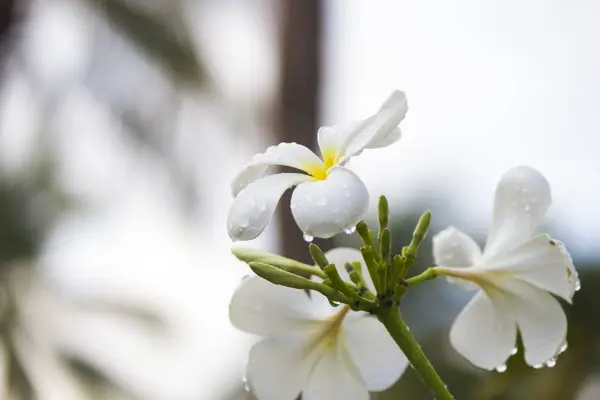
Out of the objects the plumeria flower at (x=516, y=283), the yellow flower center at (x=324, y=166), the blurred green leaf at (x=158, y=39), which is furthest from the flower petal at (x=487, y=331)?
the blurred green leaf at (x=158, y=39)

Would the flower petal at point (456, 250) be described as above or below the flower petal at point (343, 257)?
below

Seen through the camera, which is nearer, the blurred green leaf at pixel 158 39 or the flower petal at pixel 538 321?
the flower petal at pixel 538 321

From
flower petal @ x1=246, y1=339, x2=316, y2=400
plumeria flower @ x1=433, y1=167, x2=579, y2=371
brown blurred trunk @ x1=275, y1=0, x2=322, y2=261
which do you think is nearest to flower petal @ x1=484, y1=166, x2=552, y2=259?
plumeria flower @ x1=433, y1=167, x2=579, y2=371

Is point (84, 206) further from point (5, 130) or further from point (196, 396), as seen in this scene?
point (196, 396)

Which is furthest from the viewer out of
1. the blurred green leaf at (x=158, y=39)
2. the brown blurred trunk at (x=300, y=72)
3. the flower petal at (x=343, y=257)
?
the blurred green leaf at (x=158, y=39)

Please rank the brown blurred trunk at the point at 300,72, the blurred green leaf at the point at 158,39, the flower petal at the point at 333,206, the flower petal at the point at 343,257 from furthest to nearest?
the blurred green leaf at the point at 158,39 < the brown blurred trunk at the point at 300,72 < the flower petal at the point at 343,257 < the flower petal at the point at 333,206

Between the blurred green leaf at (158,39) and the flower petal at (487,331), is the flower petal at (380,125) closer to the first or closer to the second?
the flower petal at (487,331)

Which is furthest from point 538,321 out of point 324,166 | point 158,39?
point 158,39

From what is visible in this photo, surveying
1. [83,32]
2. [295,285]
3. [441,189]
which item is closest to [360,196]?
[295,285]
